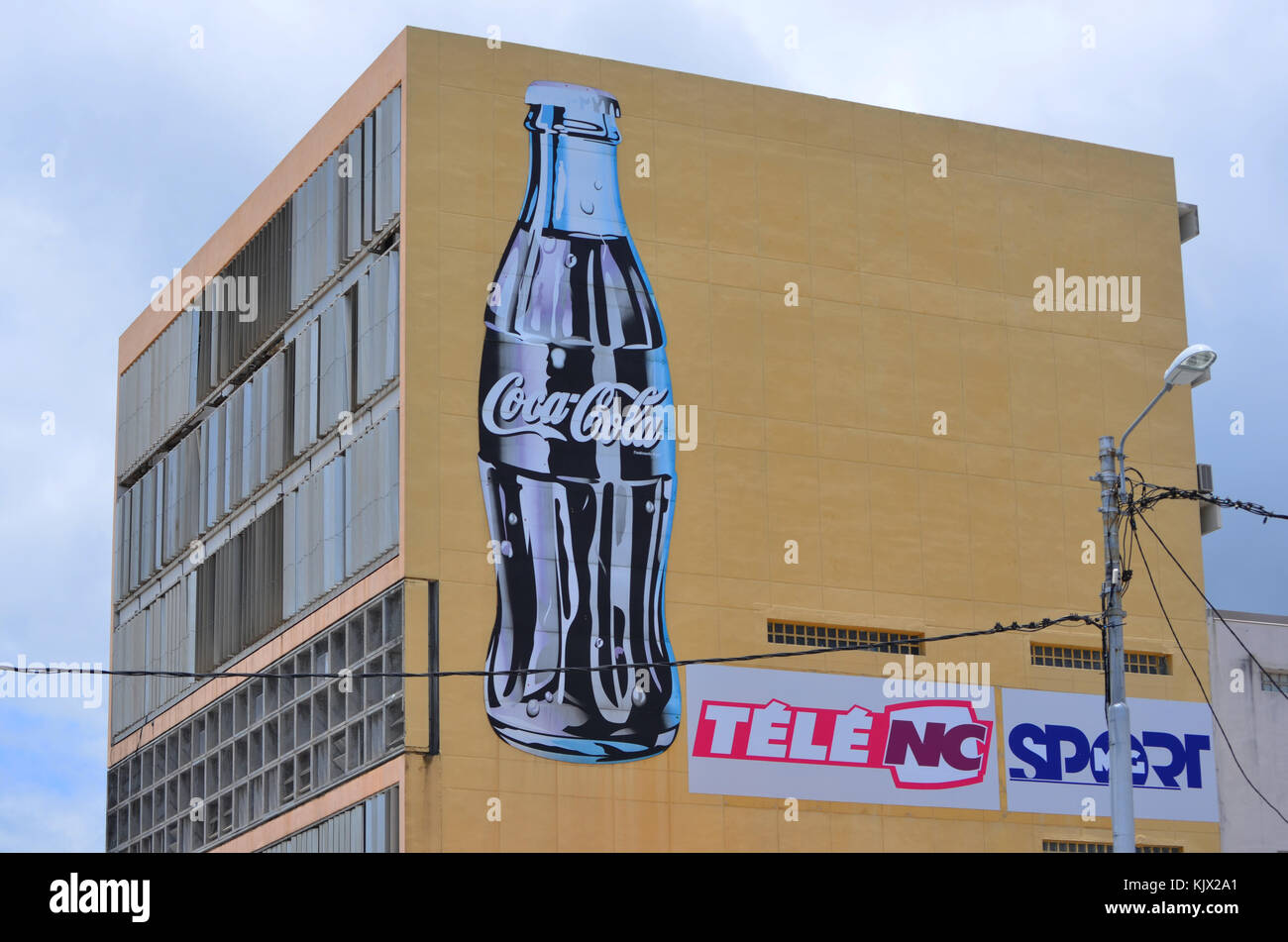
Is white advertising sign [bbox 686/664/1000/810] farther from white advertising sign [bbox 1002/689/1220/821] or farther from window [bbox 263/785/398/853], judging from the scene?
window [bbox 263/785/398/853]

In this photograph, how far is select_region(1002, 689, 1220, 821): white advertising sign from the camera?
5047cm

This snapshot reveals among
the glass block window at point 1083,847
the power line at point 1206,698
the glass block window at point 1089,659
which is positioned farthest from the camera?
the power line at point 1206,698

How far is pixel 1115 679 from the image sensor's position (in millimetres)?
30938

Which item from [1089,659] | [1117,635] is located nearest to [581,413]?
[1089,659]

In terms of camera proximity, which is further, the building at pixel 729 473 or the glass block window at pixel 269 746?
the building at pixel 729 473

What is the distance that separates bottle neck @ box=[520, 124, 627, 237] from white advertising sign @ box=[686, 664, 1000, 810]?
10219mm

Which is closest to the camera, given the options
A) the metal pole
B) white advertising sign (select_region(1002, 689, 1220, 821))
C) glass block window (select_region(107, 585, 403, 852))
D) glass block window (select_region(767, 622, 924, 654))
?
the metal pole

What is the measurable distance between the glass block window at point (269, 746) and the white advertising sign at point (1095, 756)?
14586mm

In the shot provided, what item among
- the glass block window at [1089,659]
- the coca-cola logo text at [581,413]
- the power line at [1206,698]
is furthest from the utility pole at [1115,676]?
the power line at [1206,698]

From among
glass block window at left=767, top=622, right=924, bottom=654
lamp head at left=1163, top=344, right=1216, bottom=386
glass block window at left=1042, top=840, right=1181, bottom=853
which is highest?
lamp head at left=1163, top=344, right=1216, bottom=386

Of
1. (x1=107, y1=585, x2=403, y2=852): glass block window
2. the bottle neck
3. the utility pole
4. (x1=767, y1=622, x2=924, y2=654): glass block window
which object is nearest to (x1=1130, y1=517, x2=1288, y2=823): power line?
(x1=767, y1=622, x2=924, y2=654): glass block window

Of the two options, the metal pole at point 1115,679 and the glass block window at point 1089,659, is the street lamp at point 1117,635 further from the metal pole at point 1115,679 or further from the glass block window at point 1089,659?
the glass block window at point 1089,659

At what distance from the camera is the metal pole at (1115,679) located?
30094 mm
